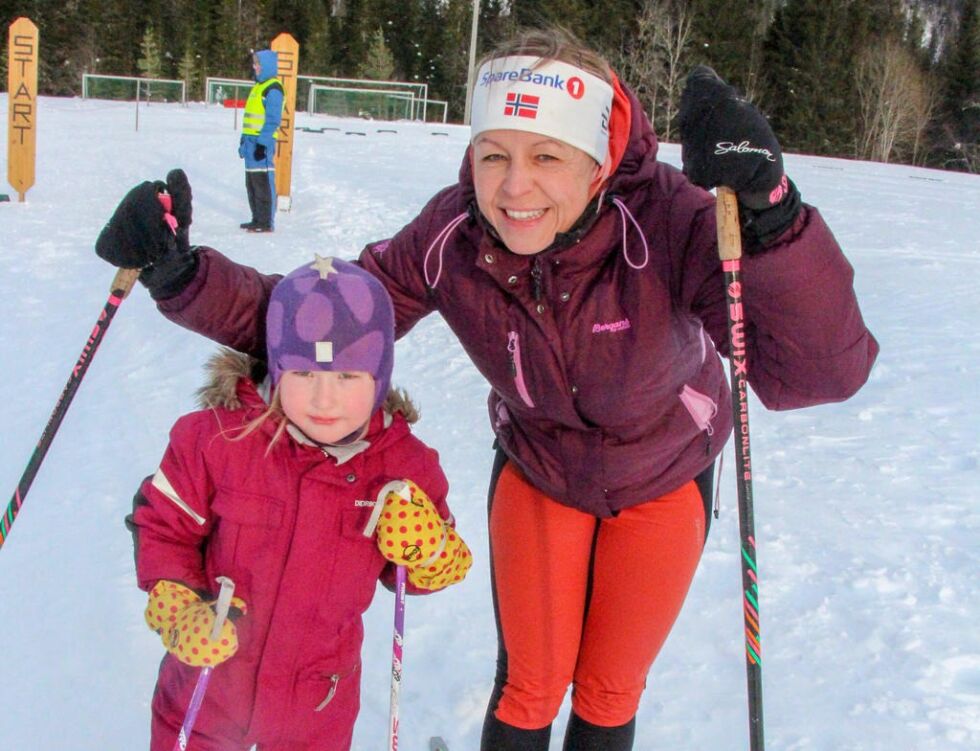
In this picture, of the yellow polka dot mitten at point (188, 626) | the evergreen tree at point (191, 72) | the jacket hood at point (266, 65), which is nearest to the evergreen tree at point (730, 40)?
the evergreen tree at point (191, 72)

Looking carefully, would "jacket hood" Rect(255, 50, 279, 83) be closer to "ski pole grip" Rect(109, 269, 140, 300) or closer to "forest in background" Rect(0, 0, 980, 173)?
"ski pole grip" Rect(109, 269, 140, 300)

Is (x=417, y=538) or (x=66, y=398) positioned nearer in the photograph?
(x=417, y=538)

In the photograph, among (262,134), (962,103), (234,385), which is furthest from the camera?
(962,103)

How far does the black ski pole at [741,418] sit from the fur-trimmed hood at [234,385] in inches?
28.0

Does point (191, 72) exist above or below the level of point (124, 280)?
above

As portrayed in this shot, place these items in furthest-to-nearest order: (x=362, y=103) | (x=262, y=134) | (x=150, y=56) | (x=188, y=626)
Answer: (x=150, y=56)
(x=362, y=103)
(x=262, y=134)
(x=188, y=626)

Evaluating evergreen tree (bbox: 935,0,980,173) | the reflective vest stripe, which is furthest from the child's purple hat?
evergreen tree (bbox: 935,0,980,173)

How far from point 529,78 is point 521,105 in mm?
72

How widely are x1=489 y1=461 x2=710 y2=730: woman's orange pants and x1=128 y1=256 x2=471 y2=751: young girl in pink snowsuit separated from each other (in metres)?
0.26

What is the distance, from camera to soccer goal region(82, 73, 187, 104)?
31.1m

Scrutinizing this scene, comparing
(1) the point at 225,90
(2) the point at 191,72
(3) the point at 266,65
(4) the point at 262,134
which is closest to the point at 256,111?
(4) the point at 262,134

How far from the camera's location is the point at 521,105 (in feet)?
6.13

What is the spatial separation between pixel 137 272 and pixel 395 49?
52.8 metres

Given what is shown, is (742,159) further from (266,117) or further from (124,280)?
(266,117)
